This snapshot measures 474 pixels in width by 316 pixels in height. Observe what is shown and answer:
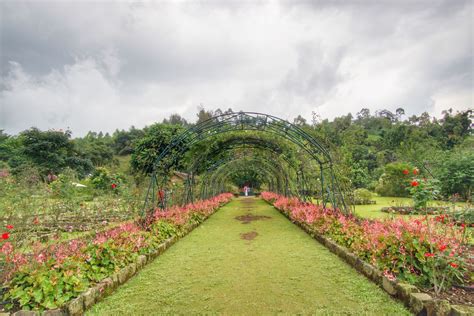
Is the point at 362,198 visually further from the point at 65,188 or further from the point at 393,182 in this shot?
the point at 65,188

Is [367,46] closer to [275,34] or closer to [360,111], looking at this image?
[275,34]

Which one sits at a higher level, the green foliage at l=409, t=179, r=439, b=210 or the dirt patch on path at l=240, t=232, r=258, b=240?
the green foliage at l=409, t=179, r=439, b=210

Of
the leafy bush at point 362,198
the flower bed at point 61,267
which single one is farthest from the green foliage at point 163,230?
the leafy bush at point 362,198

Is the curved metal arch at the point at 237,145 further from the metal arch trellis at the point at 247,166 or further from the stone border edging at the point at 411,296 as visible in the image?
the stone border edging at the point at 411,296

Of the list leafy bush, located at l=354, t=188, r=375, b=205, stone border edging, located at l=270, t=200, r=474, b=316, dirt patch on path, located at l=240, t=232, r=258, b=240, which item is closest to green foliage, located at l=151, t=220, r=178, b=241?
dirt patch on path, located at l=240, t=232, r=258, b=240

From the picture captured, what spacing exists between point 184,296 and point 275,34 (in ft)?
23.7

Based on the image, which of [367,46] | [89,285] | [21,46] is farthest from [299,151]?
[21,46]

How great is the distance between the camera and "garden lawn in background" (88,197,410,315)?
2.88 m

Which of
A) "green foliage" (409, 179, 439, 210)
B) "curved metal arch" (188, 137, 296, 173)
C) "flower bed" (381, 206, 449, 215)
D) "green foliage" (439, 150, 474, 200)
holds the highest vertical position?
"curved metal arch" (188, 137, 296, 173)

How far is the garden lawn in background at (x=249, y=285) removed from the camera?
288 centimetres

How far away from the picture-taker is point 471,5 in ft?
17.4

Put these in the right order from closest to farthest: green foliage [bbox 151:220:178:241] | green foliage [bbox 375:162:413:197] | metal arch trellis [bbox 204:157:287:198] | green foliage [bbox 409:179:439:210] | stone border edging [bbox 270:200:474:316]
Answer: stone border edging [bbox 270:200:474:316] → green foliage [bbox 409:179:439:210] → green foliage [bbox 151:220:178:241] → metal arch trellis [bbox 204:157:287:198] → green foliage [bbox 375:162:413:197]

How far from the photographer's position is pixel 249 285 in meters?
3.51

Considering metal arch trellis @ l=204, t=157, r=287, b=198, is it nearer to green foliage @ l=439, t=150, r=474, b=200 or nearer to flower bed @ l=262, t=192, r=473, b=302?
green foliage @ l=439, t=150, r=474, b=200
